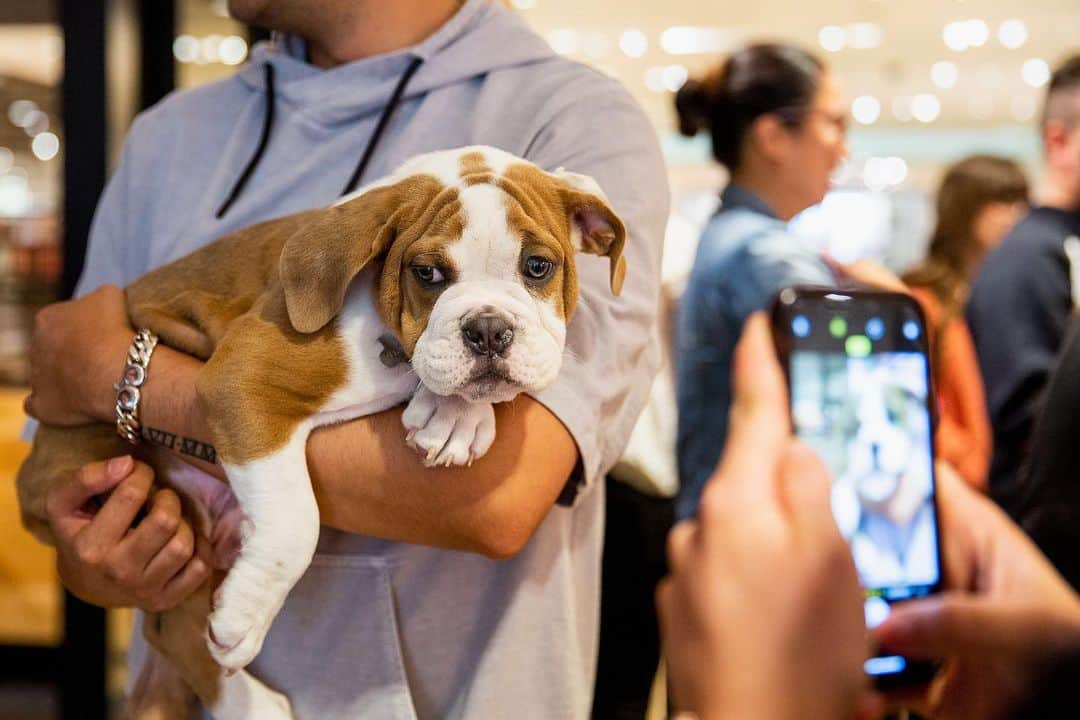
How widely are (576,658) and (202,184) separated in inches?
27.0

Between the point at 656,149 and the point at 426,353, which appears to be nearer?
the point at 426,353

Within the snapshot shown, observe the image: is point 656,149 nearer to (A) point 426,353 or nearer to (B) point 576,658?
(A) point 426,353

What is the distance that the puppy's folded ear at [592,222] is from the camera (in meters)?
0.88

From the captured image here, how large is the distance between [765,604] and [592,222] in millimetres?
571

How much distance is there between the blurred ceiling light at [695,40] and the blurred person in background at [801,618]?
259 inches

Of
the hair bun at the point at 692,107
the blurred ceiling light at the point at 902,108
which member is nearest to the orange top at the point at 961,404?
the hair bun at the point at 692,107

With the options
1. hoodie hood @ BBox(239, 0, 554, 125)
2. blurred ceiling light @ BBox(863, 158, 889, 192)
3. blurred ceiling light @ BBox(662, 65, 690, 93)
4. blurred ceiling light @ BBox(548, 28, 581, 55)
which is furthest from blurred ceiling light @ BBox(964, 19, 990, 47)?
→ hoodie hood @ BBox(239, 0, 554, 125)

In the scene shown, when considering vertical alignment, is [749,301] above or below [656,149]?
below

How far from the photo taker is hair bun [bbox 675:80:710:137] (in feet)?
6.58

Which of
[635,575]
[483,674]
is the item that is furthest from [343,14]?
[635,575]

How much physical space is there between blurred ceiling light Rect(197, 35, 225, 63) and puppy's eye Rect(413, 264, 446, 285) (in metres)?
2.19

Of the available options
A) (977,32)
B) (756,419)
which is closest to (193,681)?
(756,419)

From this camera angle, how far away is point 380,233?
82 centimetres

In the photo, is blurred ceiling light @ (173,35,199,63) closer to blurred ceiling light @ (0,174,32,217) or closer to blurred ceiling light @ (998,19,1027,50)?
blurred ceiling light @ (0,174,32,217)
